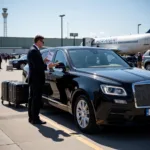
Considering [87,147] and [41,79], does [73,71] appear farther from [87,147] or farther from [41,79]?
[87,147]

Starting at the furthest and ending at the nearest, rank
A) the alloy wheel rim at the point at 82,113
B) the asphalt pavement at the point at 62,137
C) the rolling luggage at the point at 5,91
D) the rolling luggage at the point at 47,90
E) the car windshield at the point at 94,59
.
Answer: the rolling luggage at the point at 5,91, the rolling luggage at the point at 47,90, the car windshield at the point at 94,59, the alloy wheel rim at the point at 82,113, the asphalt pavement at the point at 62,137

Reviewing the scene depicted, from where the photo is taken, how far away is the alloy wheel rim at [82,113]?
6.23 m

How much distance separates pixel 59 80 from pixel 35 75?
530 mm

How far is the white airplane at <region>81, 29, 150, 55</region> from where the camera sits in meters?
46.5

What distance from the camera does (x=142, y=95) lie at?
18.8 ft

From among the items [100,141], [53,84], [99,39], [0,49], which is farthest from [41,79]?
[0,49]

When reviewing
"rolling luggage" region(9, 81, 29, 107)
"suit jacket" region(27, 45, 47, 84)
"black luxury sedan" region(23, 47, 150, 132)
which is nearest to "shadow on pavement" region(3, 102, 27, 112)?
"rolling luggage" region(9, 81, 29, 107)

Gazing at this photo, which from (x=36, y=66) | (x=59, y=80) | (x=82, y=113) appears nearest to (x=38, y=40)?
(x=36, y=66)

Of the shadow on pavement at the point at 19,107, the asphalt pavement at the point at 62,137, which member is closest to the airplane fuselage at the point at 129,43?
the shadow on pavement at the point at 19,107

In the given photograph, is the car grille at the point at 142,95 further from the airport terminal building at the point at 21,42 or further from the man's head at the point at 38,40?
the airport terminal building at the point at 21,42

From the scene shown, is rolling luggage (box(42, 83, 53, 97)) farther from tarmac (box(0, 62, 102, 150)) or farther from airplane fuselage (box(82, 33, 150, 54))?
airplane fuselage (box(82, 33, 150, 54))

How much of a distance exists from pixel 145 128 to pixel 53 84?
2.26 metres

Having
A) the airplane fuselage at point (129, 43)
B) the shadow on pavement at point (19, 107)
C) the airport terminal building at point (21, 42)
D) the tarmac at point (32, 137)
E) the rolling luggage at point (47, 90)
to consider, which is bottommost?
the tarmac at point (32, 137)

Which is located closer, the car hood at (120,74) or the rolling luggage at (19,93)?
the car hood at (120,74)
